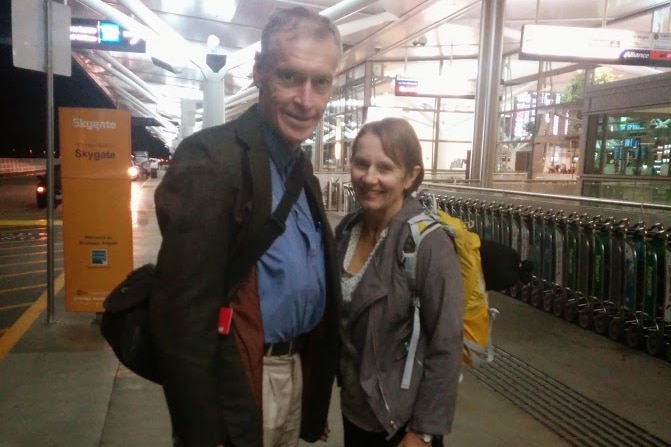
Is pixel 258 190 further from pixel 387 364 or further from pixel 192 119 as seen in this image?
pixel 192 119

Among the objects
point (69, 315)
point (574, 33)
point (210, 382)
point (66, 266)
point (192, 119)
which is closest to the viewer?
point (210, 382)

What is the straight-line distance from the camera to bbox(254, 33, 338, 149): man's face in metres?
1.55

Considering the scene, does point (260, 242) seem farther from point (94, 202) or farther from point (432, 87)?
point (432, 87)

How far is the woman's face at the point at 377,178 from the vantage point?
191 centimetres

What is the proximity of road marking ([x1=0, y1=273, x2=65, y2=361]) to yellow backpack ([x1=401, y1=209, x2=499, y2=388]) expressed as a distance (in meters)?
4.27

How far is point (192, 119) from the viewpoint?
29.7 m

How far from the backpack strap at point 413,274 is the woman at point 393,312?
0.05 feet

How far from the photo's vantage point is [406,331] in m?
1.83

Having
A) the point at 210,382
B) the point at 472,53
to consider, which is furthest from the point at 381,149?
the point at 472,53

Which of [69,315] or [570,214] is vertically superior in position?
[570,214]

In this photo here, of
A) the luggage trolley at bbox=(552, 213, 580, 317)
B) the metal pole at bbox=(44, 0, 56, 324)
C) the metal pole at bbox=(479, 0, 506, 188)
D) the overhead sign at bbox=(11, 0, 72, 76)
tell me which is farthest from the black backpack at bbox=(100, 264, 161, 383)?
the metal pole at bbox=(479, 0, 506, 188)

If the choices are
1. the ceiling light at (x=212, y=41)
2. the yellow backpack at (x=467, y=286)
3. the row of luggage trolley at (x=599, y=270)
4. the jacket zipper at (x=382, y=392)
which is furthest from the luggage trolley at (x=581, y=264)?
the ceiling light at (x=212, y=41)

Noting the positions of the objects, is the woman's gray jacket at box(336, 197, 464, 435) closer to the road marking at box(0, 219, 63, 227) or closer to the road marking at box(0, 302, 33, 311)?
the road marking at box(0, 302, 33, 311)

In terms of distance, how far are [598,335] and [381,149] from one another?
4649 mm
